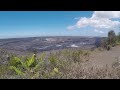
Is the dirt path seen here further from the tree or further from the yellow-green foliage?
the yellow-green foliage

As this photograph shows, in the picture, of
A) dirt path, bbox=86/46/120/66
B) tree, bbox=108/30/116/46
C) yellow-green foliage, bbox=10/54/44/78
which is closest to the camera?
yellow-green foliage, bbox=10/54/44/78

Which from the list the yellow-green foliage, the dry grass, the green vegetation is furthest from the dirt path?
the yellow-green foliage

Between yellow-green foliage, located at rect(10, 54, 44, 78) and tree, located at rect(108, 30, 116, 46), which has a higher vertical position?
tree, located at rect(108, 30, 116, 46)

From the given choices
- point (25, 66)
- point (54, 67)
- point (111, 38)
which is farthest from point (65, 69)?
point (111, 38)

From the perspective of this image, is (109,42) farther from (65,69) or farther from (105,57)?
(65,69)

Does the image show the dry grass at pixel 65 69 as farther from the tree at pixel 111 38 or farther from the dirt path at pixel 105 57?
the tree at pixel 111 38
